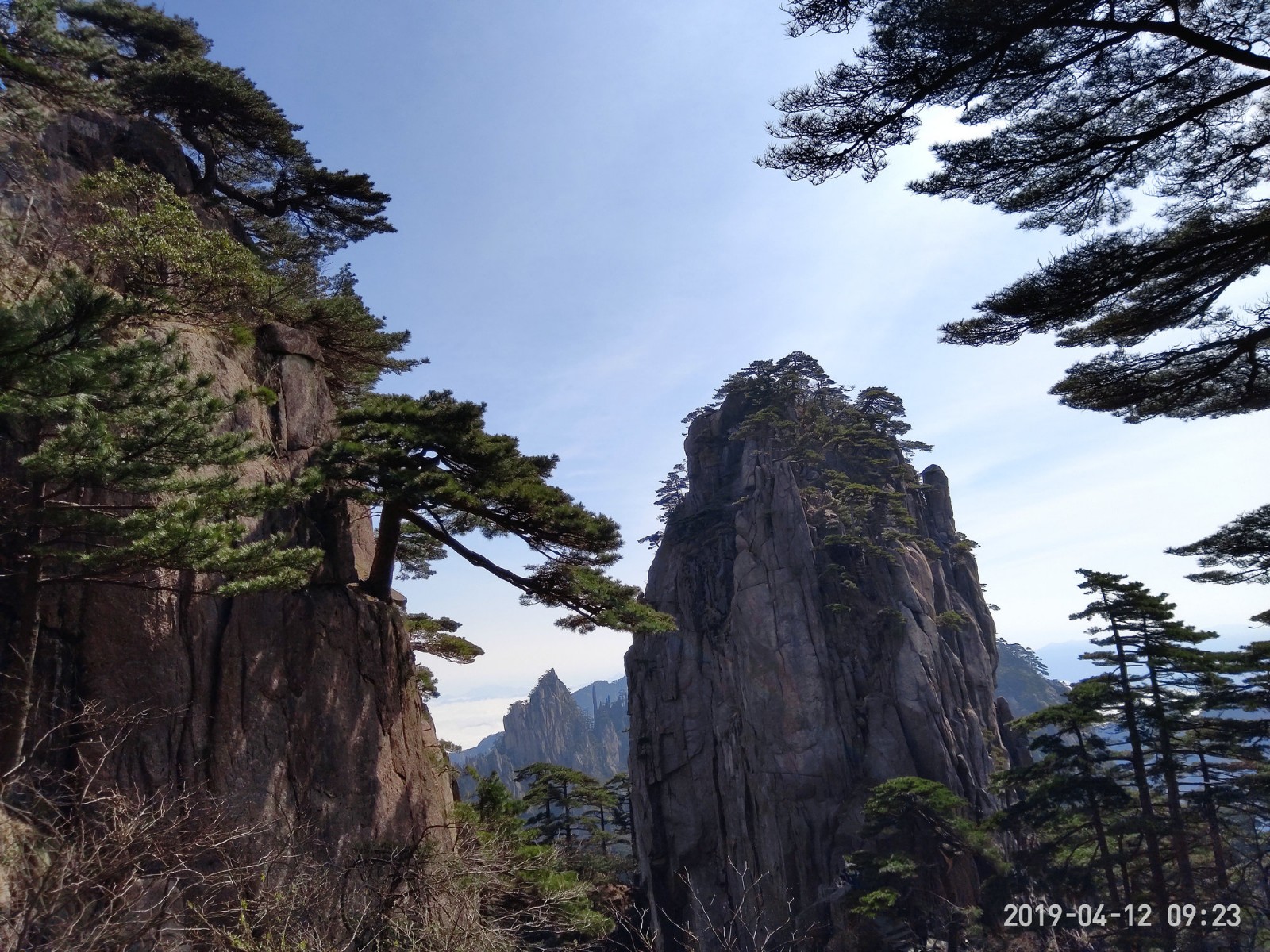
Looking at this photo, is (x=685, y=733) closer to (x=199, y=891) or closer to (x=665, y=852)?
(x=665, y=852)

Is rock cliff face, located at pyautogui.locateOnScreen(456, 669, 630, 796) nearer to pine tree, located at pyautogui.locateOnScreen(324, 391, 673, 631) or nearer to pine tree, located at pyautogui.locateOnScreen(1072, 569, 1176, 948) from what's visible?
pine tree, located at pyautogui.locateOnScreen(1072, 569, 1176, 948)

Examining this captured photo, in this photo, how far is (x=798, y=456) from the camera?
38.8 meters

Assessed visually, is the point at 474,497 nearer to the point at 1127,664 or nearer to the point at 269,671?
the point at 269,671

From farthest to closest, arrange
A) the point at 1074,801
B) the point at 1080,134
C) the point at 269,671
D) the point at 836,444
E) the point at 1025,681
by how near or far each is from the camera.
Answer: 1. the point at 1025,681
2. the point at 836,444
3. the point at 1074,801
4. the point at 269,671
5. the point at 1080,134

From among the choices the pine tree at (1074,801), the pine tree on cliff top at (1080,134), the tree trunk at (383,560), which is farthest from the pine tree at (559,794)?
the pine tree on cliff top at (1080,134)

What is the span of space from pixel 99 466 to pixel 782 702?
96.3ft

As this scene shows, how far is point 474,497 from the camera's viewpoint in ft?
31.7

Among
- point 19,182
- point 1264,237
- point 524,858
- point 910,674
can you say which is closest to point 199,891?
point 524,858

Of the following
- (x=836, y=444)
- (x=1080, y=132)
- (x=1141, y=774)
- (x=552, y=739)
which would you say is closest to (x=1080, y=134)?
(x=1080, y=132)

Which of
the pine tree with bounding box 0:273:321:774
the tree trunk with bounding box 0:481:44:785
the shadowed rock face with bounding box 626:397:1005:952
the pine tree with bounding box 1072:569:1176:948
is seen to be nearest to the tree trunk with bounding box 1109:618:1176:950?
the pine tree with bounding box 1072:569:1176:948

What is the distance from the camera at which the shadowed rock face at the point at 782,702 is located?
28.5 m

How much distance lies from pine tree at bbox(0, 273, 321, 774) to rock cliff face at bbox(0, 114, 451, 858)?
2.60 feet

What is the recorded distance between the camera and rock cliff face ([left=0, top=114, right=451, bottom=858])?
782 centimetres

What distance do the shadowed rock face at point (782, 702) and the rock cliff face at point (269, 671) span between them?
2109cm
